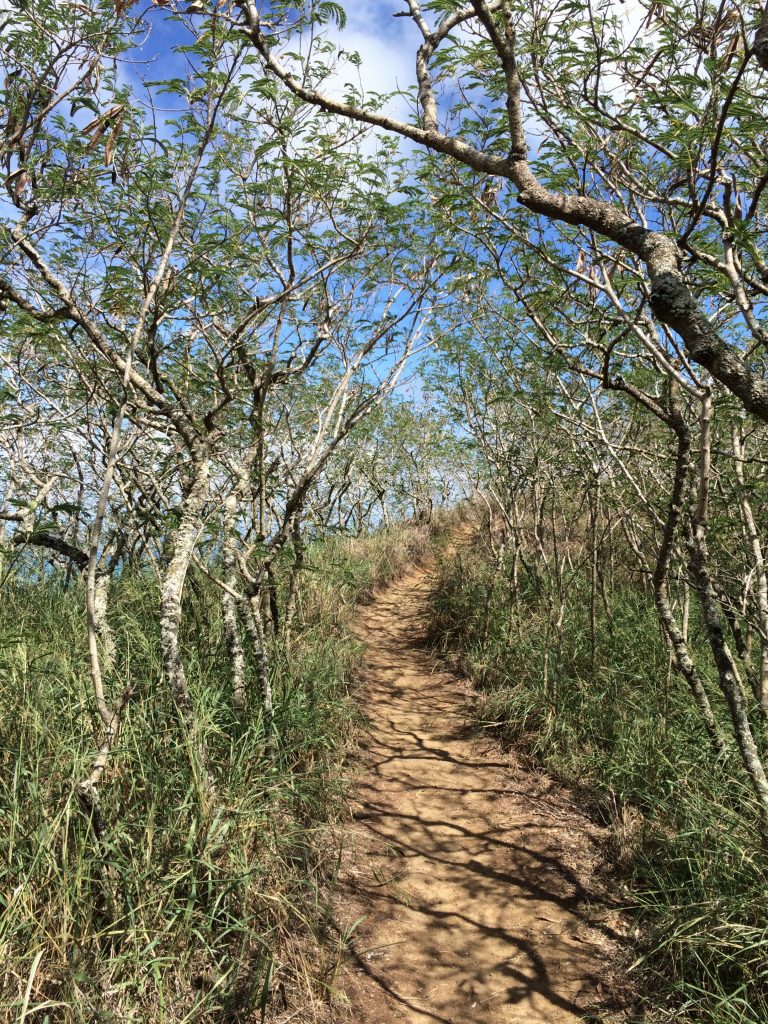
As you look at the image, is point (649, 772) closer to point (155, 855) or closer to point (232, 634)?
point (232, 634)

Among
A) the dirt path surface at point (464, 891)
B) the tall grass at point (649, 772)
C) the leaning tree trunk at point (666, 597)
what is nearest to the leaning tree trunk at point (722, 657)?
the tall grass at point (649, 772)

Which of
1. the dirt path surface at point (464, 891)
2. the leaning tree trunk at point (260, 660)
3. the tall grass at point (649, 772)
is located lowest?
the dirt path surface at point (464, 891)

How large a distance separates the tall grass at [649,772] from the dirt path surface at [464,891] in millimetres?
283

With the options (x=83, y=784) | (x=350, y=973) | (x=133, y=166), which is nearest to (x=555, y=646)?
(x=350, y=973)

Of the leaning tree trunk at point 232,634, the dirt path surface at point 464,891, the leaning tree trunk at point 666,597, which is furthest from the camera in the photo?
the leaning tree trunk at point 232,634

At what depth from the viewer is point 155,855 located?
2.45 meters

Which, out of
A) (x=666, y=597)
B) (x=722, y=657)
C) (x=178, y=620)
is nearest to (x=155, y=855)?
(x=178, y=620)

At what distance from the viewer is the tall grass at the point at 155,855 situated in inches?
80.9

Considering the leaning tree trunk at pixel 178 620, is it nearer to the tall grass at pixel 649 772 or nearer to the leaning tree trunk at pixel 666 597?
the tall grass at pixel 649 772

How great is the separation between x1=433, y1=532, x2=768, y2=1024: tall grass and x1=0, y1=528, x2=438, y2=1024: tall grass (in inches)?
66.5

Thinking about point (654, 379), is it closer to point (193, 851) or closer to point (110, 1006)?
point (193, 851)

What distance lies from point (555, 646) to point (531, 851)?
7.24ft

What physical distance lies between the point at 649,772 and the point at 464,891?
1472 millimetres

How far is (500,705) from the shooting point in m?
5.24
